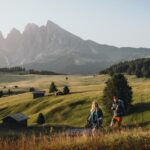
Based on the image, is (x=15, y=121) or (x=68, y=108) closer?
(x=15, y=121)

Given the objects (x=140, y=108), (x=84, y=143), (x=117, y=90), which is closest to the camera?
(x=84, y=143)

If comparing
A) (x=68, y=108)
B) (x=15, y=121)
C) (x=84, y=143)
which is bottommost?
(x=15, y=121)

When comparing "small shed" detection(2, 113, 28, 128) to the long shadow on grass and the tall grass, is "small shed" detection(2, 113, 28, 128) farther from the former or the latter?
the tall grass

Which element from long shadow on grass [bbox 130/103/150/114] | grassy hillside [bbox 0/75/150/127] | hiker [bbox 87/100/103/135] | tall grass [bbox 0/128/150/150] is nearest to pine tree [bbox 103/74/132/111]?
long shadow on grass [bbox 130/103/150/114]

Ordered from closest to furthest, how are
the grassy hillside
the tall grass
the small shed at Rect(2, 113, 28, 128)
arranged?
the tall grass < the small shed at Rect(2, 113, 28, 128) < the grassy hillside

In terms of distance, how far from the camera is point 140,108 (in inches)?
4028

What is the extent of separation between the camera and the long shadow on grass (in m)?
100

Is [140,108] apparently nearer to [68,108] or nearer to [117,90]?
[117,90]

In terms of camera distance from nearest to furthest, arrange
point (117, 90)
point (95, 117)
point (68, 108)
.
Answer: point (95, 117) < point (117, 90) < point (68, 108)

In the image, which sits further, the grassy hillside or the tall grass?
the grassy hillside

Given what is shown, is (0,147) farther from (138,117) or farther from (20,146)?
(138,117)

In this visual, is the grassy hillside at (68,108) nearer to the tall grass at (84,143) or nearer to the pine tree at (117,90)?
the pine tree at (117,90)

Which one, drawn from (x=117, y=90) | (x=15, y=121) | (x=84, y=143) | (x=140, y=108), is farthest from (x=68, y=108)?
(x=84, y=143)

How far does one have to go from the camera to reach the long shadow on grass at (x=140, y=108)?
3947 inches
